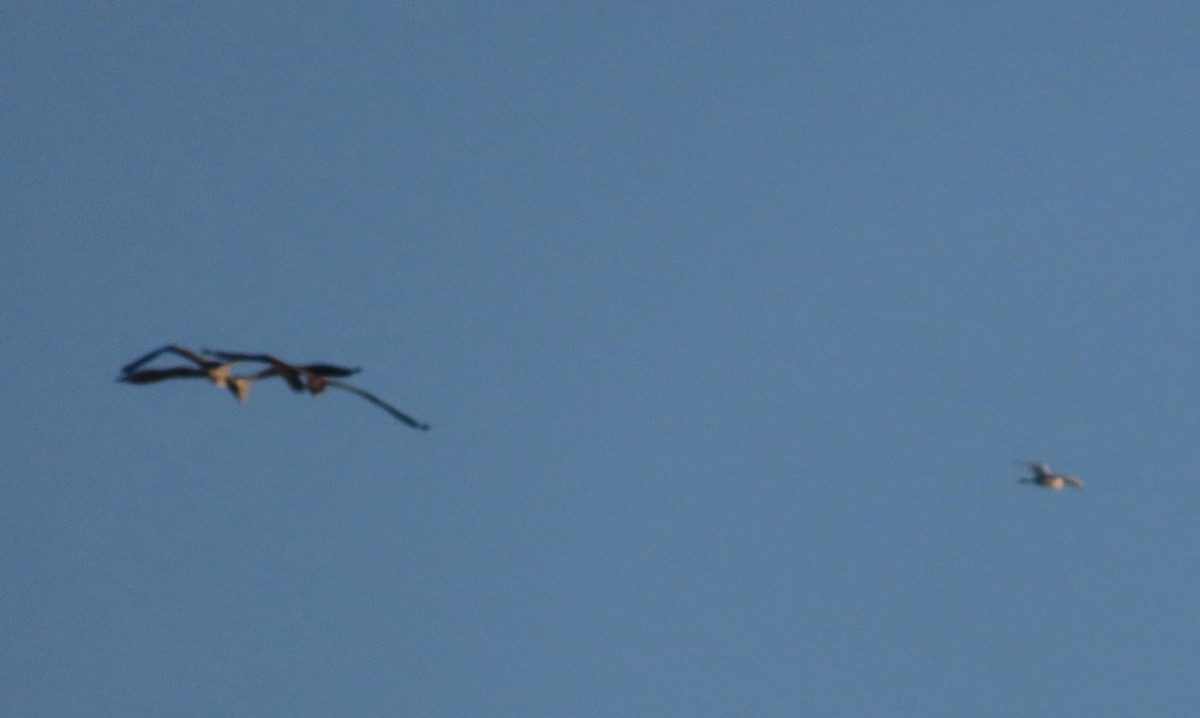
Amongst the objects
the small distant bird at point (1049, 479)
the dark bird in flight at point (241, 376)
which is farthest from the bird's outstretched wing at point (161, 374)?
the small distant bird at point (1049, 479)

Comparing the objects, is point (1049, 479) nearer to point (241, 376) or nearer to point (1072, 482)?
point (1072, 482)

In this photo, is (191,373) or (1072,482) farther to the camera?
(1072,482)

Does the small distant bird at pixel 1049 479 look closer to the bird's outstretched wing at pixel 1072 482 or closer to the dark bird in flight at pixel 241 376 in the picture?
the bird's outstretched wing at pixel 1072 482

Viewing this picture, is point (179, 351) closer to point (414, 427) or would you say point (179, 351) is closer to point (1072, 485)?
point (414, 427)

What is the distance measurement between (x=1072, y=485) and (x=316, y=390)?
96.3 feet

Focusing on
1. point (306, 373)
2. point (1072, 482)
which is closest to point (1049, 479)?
point (1072, 482)

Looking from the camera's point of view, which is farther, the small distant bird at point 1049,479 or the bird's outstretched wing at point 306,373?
the small distant bird at point 1049,479

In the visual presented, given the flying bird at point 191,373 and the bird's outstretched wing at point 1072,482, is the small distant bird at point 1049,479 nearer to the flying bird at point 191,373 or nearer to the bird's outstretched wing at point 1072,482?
the bird's outstretched wing at point 1072,482

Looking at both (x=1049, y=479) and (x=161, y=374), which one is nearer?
(x=161, y=374)

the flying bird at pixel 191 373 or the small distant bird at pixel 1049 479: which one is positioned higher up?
the small distant bird at pixel 1049 479

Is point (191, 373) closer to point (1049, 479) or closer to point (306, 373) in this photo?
point (306, 373)

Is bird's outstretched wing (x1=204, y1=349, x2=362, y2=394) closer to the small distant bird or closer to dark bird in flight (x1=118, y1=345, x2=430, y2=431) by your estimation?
dark bird in flight (x1=118, y1=345, x2=430, y2=431)

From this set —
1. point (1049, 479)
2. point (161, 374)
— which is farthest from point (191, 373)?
point (1049, 479)

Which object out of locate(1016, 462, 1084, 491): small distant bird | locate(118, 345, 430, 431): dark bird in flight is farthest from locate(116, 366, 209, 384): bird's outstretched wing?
locate(1016, 462, 1084, 491): small distant bird
